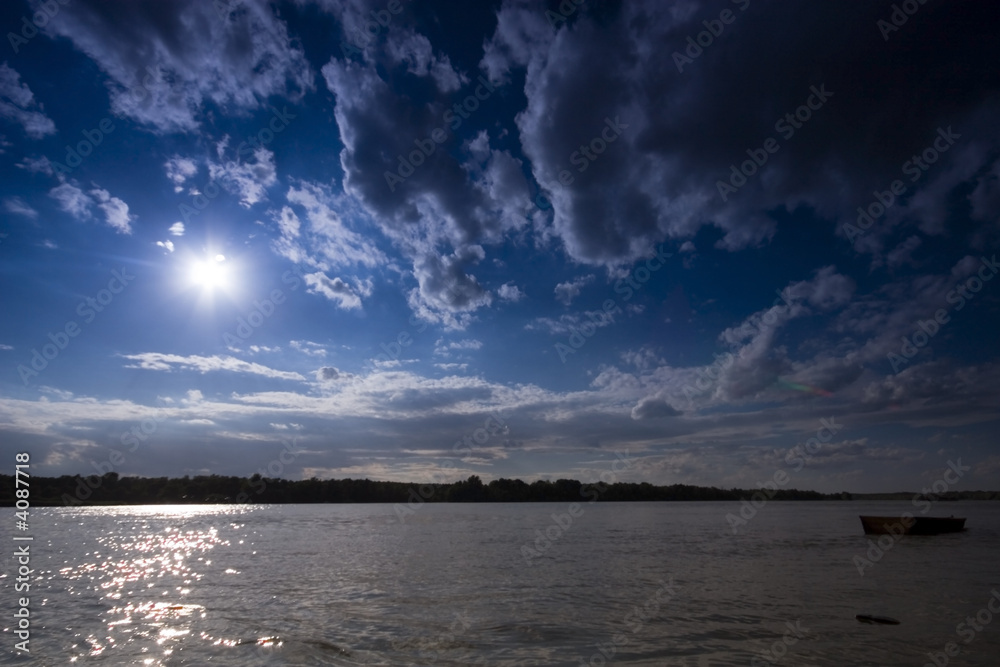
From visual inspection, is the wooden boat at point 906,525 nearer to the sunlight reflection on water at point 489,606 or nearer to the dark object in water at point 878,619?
the sunlight reflection on water at point 489,606

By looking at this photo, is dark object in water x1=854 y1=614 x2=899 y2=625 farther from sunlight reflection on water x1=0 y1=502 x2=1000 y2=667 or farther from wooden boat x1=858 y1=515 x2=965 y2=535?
wooden boat x1=858 y1=515 x2=965 y2=535

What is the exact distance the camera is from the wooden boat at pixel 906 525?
2995 inches

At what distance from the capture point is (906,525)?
259 ft

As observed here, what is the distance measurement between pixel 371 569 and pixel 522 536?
37.6 m

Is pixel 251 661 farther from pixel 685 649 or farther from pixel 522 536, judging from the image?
pixel 522 536

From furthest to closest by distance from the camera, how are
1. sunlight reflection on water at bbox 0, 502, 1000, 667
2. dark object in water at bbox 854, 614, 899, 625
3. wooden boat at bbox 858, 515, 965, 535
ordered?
wooden boat at bbox 858, 515, 965, 535 → dark object in water at bbox 854, 614, 899, 625 → sunlight reflection on water at bbox 0, 502, 1000, 667

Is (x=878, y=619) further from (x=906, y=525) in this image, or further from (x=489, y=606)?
(x=906, y=525)

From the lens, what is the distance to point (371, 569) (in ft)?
139

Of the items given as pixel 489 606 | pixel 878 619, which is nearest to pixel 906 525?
pixel 878 619

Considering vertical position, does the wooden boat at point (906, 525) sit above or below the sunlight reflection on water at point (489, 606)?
above

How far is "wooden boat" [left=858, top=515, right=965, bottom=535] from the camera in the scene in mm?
76062

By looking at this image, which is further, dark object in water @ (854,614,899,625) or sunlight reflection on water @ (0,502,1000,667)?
dark object in water @ (854,614,899,625)

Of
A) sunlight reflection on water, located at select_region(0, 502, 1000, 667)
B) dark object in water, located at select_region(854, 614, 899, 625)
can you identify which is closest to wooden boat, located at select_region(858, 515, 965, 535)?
sunlight reflection on water, located at select_region(0, 502, 1000, 667)

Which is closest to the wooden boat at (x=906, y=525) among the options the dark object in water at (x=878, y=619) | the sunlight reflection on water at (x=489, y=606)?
the sunlight reflection on water at (x=489, y=606)
